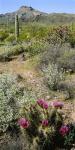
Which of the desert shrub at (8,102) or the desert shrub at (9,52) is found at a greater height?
the desert shrub at (8,102)

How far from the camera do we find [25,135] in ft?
22.6

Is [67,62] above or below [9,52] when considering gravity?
above

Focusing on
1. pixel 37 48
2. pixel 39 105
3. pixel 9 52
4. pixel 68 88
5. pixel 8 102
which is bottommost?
pixel 9 52

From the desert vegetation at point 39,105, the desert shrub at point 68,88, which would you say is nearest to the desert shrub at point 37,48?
the desert vegetation at point 39,105

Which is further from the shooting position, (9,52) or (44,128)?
(9,52)

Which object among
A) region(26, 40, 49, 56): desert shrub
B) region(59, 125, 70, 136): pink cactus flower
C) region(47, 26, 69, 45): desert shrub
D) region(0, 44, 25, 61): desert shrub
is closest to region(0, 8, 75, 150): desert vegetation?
region(59, 125, 70, 136): pink cactus flower

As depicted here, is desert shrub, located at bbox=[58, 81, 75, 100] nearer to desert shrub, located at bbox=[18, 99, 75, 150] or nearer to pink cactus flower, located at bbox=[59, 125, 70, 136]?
desert shrub, located at bbox=[18, 99, 75, 150]

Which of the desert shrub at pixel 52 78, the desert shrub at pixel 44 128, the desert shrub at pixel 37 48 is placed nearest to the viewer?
the desert shrub at pixel 44 128

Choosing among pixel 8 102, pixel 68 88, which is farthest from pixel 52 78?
pixel 8 102

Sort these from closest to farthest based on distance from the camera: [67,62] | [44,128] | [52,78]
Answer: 1. [44,128]
2. [52,78]
3. [67,62]

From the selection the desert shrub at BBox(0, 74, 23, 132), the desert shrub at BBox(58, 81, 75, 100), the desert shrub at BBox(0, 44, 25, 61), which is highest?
the desert shrub at BBox(0, 74, 23, 132)

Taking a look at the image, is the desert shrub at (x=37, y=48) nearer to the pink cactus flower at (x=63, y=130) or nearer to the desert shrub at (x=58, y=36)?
the desert shrub at (x=58, y=36)

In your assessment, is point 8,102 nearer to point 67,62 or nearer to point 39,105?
point 39,105

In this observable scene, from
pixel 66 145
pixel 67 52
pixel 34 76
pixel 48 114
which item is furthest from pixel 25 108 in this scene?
pixel 67 52
